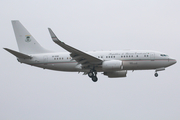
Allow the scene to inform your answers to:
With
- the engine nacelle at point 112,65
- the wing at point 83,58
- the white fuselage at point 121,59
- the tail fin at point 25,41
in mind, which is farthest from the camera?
the tail fin at point 25,41

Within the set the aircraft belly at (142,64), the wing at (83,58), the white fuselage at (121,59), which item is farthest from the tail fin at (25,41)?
the aircraft belly at (142,64)

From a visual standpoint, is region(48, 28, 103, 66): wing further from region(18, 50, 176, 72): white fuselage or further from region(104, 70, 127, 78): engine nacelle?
region(104, 70, 127, 78): engine nacelle

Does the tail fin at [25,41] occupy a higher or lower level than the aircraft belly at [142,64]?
higher

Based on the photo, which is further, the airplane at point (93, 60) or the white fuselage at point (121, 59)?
the white fuselage at point (121, 59)

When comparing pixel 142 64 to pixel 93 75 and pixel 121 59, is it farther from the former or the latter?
pixel 93 75

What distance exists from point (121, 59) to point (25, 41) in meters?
14.9

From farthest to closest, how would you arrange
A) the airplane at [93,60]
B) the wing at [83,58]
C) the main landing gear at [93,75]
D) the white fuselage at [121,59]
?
1. the main landing gear at [93,75]
2. the white fuselage at [121,59]
3. the airplane at [93,60]
4. the wing at [83,58]

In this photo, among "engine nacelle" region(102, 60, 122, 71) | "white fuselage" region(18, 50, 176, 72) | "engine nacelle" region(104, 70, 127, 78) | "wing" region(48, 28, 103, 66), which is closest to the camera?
"wing" region(48, 28, 103, 66)

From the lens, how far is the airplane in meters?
42.7

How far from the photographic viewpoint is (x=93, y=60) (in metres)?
43.1

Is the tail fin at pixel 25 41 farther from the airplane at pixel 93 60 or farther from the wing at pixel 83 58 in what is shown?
the wing at pixel 83 58

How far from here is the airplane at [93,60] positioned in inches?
1682

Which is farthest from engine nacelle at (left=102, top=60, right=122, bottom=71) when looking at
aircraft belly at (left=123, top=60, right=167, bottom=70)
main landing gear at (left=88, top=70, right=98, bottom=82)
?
main landing gear at (left=88, top=70, right=98, bottom=82)

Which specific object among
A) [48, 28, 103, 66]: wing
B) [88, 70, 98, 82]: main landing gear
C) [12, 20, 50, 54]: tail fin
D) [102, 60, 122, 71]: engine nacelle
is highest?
[12, 20, 50, 54]: tail fin
